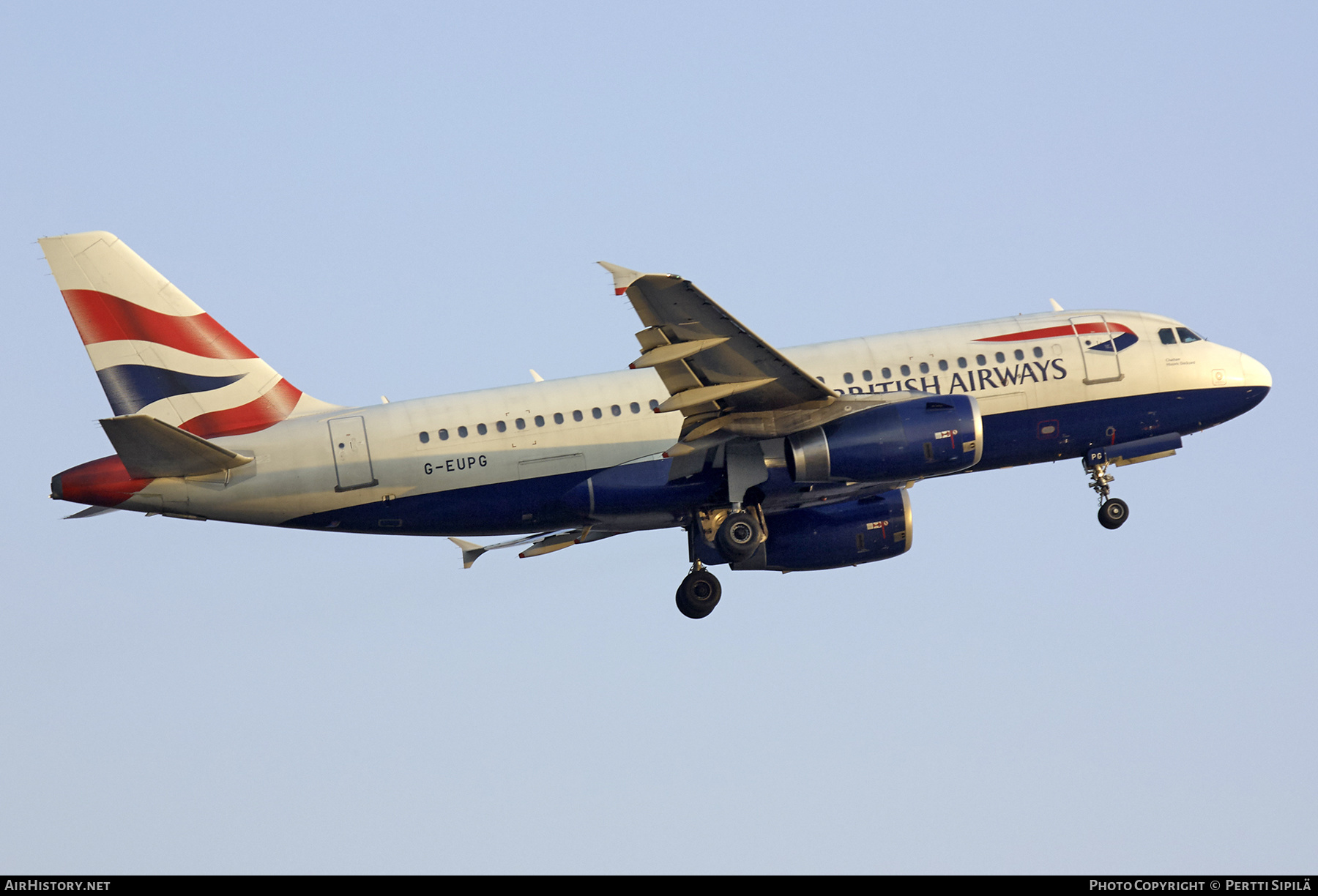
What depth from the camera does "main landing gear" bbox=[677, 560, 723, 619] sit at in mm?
40688

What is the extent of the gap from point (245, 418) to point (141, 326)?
135 inches

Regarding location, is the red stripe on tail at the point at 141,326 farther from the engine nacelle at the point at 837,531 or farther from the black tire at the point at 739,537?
the engine nacelle at the point at 837,531

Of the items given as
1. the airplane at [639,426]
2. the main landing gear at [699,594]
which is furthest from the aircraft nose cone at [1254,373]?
the main landing gear at [699,594]

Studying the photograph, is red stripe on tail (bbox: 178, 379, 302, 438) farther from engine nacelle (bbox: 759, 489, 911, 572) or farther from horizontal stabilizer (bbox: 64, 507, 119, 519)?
engine nacelle (bbox: 759, 489, 911, 572)

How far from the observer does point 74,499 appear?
116 ft

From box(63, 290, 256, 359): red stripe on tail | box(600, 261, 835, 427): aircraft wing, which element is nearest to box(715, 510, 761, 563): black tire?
box(600, 261, 835, 427): aircraft wing

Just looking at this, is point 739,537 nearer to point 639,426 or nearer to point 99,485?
point 639,426

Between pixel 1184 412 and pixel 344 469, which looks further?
pixel 1184 412

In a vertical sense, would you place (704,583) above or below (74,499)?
below

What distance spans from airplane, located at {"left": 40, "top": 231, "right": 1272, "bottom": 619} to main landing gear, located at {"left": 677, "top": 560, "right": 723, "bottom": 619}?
0.06 meters

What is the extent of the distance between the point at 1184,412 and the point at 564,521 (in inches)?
647

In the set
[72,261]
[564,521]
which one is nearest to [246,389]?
[72,261]

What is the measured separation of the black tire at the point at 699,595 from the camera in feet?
133

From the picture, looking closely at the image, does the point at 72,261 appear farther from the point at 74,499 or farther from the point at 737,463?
the point at 737,463
